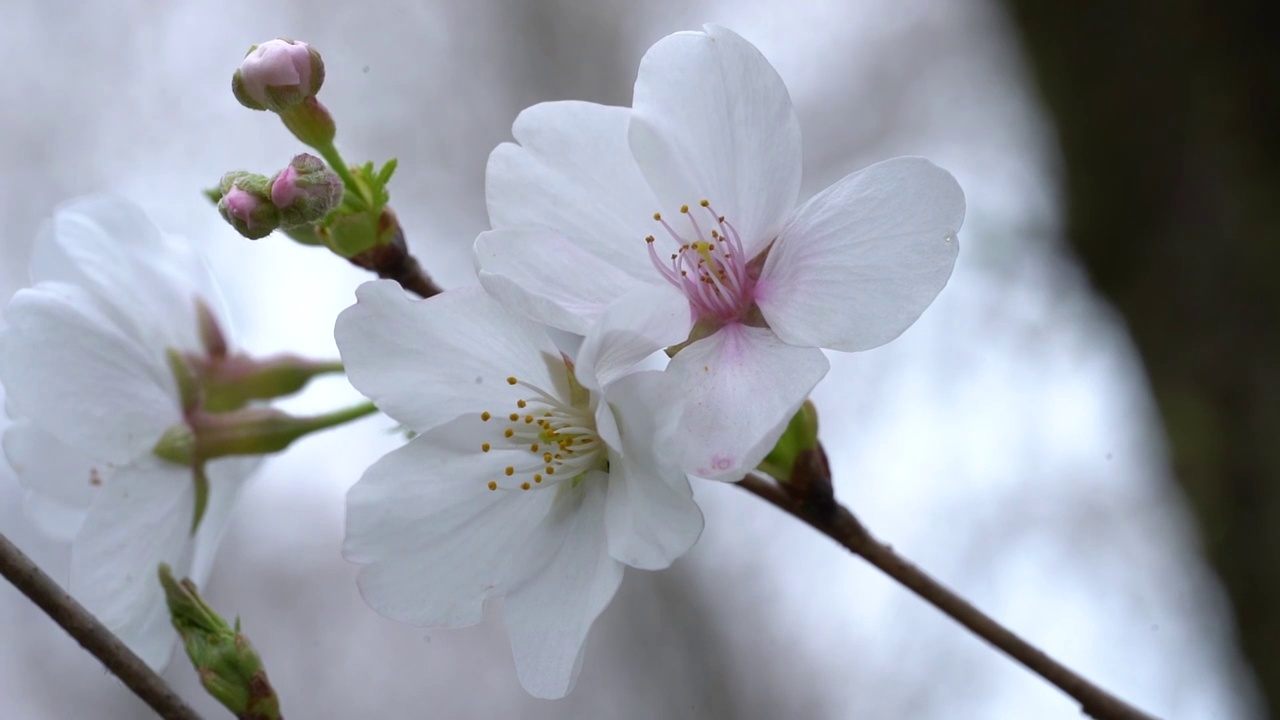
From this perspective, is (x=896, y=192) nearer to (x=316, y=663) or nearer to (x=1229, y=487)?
(x=1229, y=487)

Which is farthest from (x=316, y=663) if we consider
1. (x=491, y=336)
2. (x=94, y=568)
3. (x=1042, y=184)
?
(x=491, y=336)

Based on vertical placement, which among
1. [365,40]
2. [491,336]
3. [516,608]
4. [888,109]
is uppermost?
[491,336]

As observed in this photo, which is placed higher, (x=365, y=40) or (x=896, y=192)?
(x=896, y=192)

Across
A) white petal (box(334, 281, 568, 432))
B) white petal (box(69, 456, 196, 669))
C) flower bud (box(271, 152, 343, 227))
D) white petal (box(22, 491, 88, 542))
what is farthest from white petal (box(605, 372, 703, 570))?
white petal (box(22, 491, 88, 542))

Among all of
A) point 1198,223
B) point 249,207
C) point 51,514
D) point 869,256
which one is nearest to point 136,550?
point 51,514

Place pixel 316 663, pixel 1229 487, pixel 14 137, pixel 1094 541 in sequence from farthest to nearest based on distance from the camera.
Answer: pixel 316 663 → pixel 14 137 → pixel 1094 541 → pixel 1229 487

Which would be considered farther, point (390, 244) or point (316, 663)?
point (316, 663)
